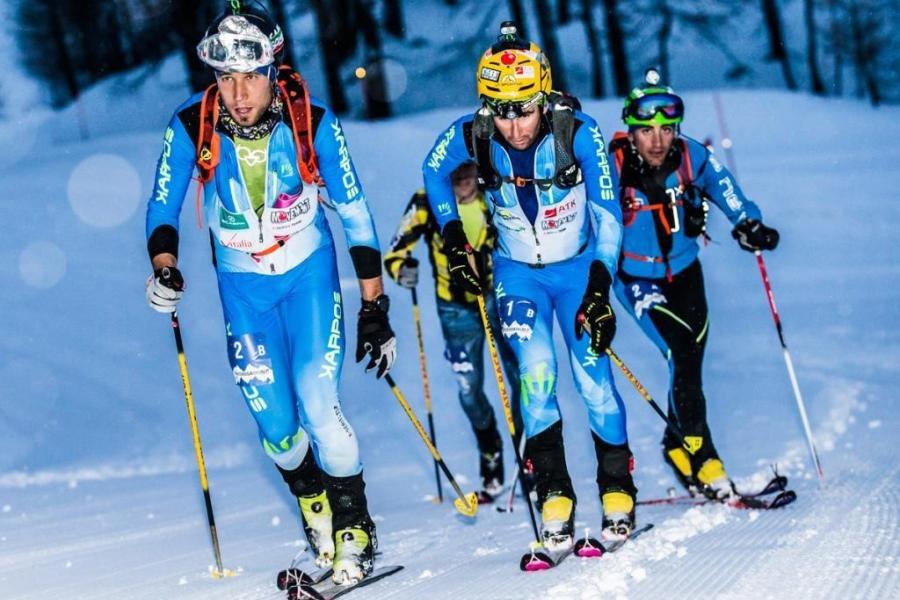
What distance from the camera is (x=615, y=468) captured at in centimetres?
546

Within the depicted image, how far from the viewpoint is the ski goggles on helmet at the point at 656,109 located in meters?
6.54

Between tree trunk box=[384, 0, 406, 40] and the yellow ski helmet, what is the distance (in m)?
39.5

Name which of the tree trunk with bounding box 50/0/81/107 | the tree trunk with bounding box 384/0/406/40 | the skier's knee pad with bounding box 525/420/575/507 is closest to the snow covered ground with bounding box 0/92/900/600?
the skier's knee pad with bounding box 525/420/575/507

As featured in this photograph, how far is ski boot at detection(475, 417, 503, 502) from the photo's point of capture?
7.71 m

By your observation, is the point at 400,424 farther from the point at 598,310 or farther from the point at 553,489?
→ the point at 598,310

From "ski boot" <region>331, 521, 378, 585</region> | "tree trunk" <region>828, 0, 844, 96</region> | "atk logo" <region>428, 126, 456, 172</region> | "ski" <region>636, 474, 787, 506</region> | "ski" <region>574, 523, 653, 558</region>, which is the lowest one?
"tree trunk" <region>828, 0, 844, 96</region>

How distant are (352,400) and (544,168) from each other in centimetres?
640

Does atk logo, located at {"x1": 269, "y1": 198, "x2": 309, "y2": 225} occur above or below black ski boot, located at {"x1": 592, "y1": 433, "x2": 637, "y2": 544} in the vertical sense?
above

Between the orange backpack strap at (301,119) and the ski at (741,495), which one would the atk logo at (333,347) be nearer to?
the orange backpack strap at (301,119)

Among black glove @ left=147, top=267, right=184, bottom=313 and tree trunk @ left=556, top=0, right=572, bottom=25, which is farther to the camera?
tree trunk @ left=556, top=0, right=572, bottom=25

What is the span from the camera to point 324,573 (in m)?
4.96

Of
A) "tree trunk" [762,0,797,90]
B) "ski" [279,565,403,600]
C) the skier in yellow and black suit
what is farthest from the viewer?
"tree trunk" [762,0,797,90]

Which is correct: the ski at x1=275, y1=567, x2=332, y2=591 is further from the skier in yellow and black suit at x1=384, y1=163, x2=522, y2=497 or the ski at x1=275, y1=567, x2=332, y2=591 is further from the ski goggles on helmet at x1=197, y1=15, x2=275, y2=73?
the skier in yellow and black suit at x1=384, y1=163, x2=522, y2=497

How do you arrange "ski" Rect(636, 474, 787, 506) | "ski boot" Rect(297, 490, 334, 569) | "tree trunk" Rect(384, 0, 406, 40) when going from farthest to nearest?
1. "tree trunk" Rect(384, 0, 406, 40)
2. "ski" Rect(636, 474, 787, 506)
3. "ski boot" Rect(297, 490, 334, 569)
